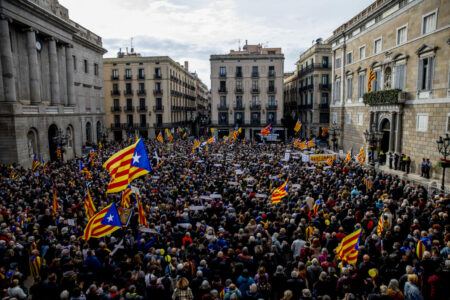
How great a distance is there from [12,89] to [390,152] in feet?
96.7

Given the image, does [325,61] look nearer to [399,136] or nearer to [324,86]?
[324,86]

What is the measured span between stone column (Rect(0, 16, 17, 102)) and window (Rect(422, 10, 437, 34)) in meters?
29.6

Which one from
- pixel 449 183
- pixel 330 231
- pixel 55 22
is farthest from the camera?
pixel 55 22

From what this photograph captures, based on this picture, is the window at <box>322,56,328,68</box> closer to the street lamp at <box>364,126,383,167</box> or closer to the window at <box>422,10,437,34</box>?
the street lamp at <box>364,126,383,167</box>

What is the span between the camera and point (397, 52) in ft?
75.7

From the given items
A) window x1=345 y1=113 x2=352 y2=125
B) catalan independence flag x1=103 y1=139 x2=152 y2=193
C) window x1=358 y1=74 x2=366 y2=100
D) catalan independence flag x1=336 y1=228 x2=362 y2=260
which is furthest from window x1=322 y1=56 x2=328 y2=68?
catalan independence flag x1=336 y1=228 x2=362 y2=260

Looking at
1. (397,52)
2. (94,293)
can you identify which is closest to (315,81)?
(397,52)

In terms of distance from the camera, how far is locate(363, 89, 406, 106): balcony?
2219cm

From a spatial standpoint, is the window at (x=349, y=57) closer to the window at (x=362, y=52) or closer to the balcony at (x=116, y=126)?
the window at (x=362, y=52)

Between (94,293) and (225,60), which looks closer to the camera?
(94,293)

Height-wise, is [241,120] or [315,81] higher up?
[315,81]

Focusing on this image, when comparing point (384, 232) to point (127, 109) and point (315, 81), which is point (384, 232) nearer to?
point (315, 81)

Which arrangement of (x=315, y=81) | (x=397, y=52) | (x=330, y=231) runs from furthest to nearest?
(x=315, y=81) → (x=397, y=52) → (x=330, y=231)

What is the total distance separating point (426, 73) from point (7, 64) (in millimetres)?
30100
